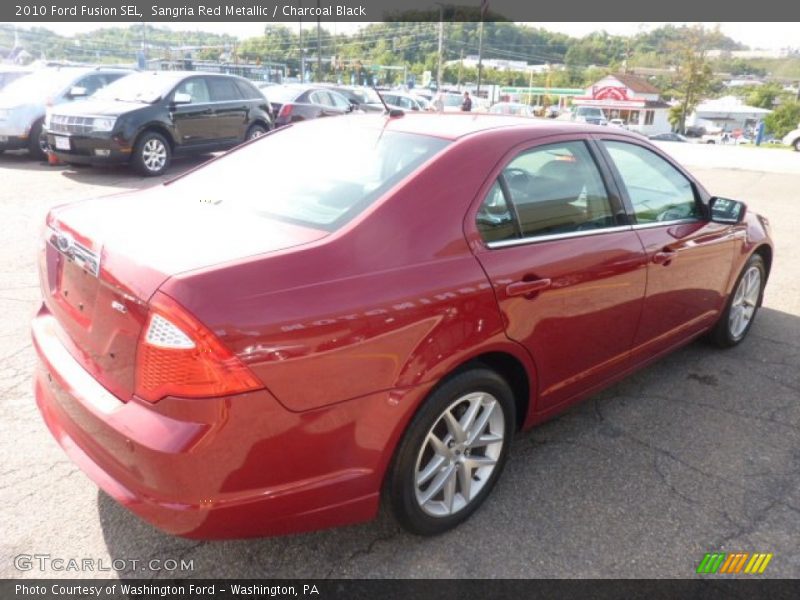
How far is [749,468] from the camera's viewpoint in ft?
10.2

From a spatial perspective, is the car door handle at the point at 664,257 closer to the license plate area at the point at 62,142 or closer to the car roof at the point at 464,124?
the car roof at the point at 464,124

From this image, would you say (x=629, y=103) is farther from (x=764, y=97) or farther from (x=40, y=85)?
(x=40, y=85)

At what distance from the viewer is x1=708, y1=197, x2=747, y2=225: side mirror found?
378 centimetres

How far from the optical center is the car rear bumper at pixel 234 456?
1878mm

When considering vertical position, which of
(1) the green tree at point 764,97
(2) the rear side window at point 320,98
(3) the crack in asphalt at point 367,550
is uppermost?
(1) the green tree at point 764,97

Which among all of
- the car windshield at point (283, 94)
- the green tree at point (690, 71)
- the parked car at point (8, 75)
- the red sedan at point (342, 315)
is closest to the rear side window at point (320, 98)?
the car windshield at point (283, 94)

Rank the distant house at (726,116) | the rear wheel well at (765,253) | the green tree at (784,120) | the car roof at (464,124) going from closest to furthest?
the car roof at (464,124)
the rear wheel well at (765,253)
the green tree at (784,120)
the distant house at (726,116)

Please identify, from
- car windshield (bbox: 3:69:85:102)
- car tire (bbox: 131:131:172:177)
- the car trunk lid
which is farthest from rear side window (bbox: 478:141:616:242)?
car windshield (bbox: 3:69:85:102)

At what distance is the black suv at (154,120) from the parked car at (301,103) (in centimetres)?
163

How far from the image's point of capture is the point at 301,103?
14.4 metres

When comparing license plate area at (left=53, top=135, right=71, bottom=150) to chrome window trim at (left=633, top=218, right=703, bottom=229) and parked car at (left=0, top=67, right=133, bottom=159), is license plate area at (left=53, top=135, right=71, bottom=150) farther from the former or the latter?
chrome window trim at (left=633, top=218, right=703, bottom=229)

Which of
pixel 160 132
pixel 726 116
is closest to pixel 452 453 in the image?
pixel 160 132

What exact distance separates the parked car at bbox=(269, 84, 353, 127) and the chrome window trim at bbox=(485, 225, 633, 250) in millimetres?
11792

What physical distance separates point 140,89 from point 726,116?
94.2 metres
